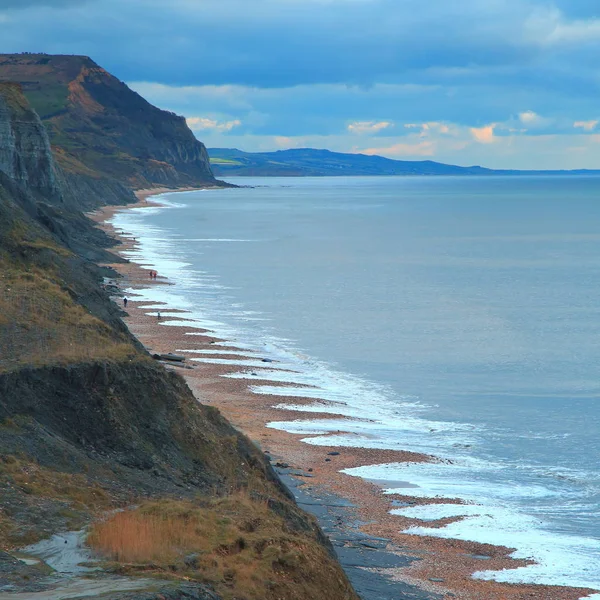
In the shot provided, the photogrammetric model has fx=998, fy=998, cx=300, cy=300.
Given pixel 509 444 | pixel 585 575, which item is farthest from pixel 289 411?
pixel 585 575

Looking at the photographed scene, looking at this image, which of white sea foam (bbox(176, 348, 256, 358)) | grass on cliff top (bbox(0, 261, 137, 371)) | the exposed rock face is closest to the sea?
white sea foam (bbox(176, 348, 256, 358))

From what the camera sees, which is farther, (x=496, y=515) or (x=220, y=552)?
(x=496, y=515)

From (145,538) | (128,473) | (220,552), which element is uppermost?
(145,538)

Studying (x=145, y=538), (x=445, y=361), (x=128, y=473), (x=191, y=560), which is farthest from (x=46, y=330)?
(x=445, y=361)

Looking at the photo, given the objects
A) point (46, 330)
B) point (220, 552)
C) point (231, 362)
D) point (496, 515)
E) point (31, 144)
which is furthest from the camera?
point (31, 144)

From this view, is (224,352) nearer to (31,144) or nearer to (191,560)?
(191,560)

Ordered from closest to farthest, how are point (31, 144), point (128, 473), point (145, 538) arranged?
point (145, 538)
point (128, 473)
point (31, 144)
